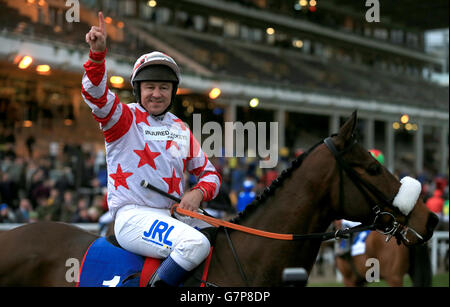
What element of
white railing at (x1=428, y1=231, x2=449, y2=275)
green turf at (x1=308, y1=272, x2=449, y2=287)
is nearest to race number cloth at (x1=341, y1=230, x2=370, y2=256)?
green turf at (x1=308, y1=272, x2=449, y2=287)

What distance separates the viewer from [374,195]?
2.64 meters

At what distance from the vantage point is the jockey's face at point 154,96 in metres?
2.81

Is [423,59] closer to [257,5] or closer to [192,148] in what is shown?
[257,5]

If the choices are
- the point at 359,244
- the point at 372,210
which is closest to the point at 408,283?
the point at 359,244

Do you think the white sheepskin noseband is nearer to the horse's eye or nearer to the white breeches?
the horse's eye

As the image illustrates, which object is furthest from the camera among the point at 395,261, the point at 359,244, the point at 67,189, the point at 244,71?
the point at 244,71

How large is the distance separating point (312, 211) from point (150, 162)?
32.5 inches

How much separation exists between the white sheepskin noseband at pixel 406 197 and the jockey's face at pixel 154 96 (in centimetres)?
123

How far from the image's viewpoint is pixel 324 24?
28.4m

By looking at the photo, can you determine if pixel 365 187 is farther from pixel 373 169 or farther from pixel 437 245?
pixel 437 245

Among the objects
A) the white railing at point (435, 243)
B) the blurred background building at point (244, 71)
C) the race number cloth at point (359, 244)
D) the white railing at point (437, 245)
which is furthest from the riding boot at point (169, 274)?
the white railing at point (437, 245)

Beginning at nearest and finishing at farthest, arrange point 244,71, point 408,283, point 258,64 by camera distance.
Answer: point 408,283 < point 244,71 < point 258,64

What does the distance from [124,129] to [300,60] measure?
2432cm

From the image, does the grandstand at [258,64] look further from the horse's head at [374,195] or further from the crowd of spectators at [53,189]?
the horse's head at [374,195]
